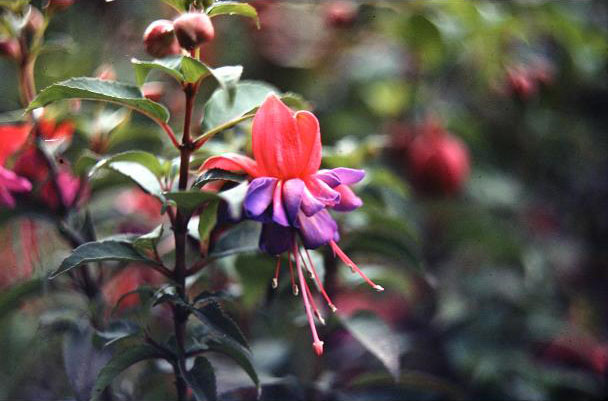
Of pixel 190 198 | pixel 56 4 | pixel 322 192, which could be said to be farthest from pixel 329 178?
pixel 56 4

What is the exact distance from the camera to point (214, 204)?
1.94 ft

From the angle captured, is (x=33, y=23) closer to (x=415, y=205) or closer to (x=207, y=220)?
(x=207, y=220)

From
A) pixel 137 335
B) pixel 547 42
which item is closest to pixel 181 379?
pixel 137 335

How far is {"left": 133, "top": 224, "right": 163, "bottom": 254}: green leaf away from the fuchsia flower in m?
0.07

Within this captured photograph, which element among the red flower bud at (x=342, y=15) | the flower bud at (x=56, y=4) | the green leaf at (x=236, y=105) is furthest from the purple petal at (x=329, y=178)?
the red flower bud at (x=342, y=15)

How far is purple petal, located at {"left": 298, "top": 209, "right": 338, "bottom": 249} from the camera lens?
57 cm

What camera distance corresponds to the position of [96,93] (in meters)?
0.57

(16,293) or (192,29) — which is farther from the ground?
(192,29)

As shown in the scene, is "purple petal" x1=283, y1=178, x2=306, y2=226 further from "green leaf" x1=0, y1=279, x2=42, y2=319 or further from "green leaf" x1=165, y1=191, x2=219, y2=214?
"green leaf" x1=0, y1=279, x2=42, y2=319

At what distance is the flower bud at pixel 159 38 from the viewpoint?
608mm

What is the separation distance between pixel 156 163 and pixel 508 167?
0.98 meters

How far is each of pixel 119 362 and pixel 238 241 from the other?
0.16 m

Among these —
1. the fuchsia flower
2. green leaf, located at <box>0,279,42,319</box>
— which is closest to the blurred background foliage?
green leaf, located at <box>0,279,42,319</box>

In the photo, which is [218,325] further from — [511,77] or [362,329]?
[511,77]
